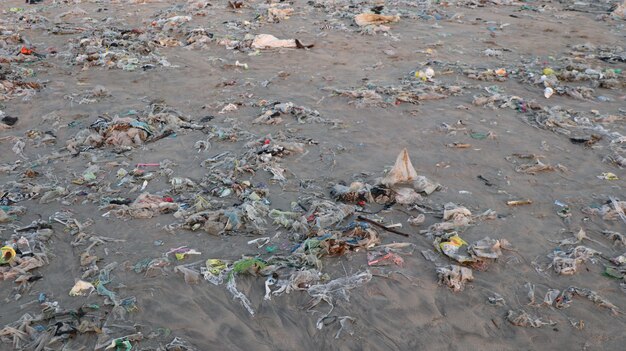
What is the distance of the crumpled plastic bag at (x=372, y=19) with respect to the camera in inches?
406

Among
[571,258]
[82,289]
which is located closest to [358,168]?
[571,258]

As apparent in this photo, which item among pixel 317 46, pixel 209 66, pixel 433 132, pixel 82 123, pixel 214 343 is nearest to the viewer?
pixel 214 343

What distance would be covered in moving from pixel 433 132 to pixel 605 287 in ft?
9.17

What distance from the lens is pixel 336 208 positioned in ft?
14.4

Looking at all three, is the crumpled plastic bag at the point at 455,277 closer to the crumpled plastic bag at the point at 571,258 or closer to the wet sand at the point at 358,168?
the wet sand at the point at 358,168

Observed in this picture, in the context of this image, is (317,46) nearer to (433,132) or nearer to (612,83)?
(433,132)

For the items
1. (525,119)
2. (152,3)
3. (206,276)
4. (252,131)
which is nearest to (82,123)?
(252,131)

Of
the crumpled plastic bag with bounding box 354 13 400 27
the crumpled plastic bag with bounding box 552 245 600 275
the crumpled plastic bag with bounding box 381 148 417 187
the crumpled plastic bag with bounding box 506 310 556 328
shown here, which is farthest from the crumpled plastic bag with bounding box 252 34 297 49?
the crumpled plastic bag with bounding box 506 310 556 328

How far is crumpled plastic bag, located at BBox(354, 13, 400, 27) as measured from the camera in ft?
33.9

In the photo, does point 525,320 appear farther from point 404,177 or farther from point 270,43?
point 270,43

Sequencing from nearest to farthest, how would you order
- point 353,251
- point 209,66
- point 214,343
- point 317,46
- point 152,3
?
point 214,343, point 353,251, point 209,66, point 317,46, point 152,3

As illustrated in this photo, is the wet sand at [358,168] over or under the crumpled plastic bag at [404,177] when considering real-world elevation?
under

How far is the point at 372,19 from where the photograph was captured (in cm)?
1044

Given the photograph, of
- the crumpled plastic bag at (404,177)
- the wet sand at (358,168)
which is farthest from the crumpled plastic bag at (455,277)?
the crumpled plastic bag at (404,177)
